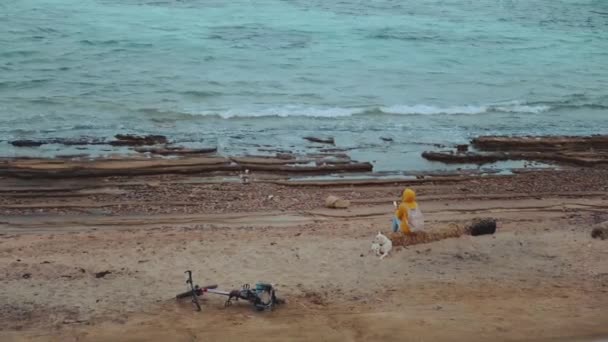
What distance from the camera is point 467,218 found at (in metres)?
13.7

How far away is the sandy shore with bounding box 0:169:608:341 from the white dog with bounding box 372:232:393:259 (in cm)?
11

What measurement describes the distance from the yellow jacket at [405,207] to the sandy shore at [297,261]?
38 centimetres

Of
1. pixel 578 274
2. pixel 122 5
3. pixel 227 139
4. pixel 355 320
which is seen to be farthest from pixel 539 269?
pixel 122 5

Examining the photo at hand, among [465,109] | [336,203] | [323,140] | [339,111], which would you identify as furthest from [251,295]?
[465,109]

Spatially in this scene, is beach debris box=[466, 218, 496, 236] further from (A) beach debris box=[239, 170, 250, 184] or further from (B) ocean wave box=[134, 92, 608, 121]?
(B) ocean wave box=[134, 92, 608, 121]

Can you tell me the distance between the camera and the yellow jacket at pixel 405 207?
11.1 m

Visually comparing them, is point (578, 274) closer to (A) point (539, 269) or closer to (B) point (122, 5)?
(A) point (539, 269)

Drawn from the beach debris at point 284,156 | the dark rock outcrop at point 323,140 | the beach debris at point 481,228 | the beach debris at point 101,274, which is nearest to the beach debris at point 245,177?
the beach debris at point 284,156

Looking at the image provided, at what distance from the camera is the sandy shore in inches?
342

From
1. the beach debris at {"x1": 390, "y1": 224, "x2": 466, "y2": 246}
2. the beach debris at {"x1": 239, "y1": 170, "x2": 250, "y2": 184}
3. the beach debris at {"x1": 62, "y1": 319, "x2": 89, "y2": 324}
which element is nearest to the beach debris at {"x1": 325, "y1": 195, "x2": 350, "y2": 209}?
the beach debris at {"x1": 239, "y1": 170, "x2": 250, "y2": 184}

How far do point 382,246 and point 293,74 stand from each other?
50.5 ft

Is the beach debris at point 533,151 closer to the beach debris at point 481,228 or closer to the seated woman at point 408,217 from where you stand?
the beach debris at point 481,228

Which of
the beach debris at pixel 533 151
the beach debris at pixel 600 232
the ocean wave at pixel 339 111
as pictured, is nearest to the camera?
the beach debris at pixel 600 232

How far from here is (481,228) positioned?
11.9 metres
